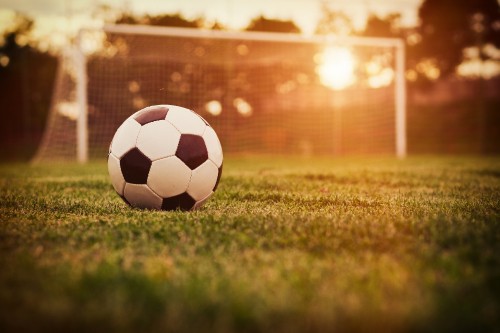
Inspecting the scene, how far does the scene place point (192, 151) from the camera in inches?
125

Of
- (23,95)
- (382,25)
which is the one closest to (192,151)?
(23,95)

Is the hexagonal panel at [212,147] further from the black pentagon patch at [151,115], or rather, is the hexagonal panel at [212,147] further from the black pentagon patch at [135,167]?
the black pentagon patch at [135,167]

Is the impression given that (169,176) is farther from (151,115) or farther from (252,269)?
(252,269)

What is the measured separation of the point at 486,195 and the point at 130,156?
2826 mm

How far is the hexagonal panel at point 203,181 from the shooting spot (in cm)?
319

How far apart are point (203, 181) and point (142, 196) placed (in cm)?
40

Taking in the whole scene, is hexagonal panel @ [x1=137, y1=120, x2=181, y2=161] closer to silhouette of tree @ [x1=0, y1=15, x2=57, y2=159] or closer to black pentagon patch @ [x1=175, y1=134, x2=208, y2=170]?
black pentagon patch @ [x1=175, y1=134, x2=208, y2=170]

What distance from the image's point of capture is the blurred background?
1614cm

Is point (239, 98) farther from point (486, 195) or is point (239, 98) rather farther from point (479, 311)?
point (479, 311)

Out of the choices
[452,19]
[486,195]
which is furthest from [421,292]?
[452,19]

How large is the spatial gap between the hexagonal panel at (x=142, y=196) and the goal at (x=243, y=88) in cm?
844

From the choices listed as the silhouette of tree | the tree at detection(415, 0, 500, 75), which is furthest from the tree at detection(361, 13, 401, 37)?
the silhouette of tree

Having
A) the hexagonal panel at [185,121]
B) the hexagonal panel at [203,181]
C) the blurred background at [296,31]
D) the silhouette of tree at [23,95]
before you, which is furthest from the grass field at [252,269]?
the silhouette of tree at [23,95]

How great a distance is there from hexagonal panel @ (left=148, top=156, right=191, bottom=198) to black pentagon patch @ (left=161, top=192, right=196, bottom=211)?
0.04 m
